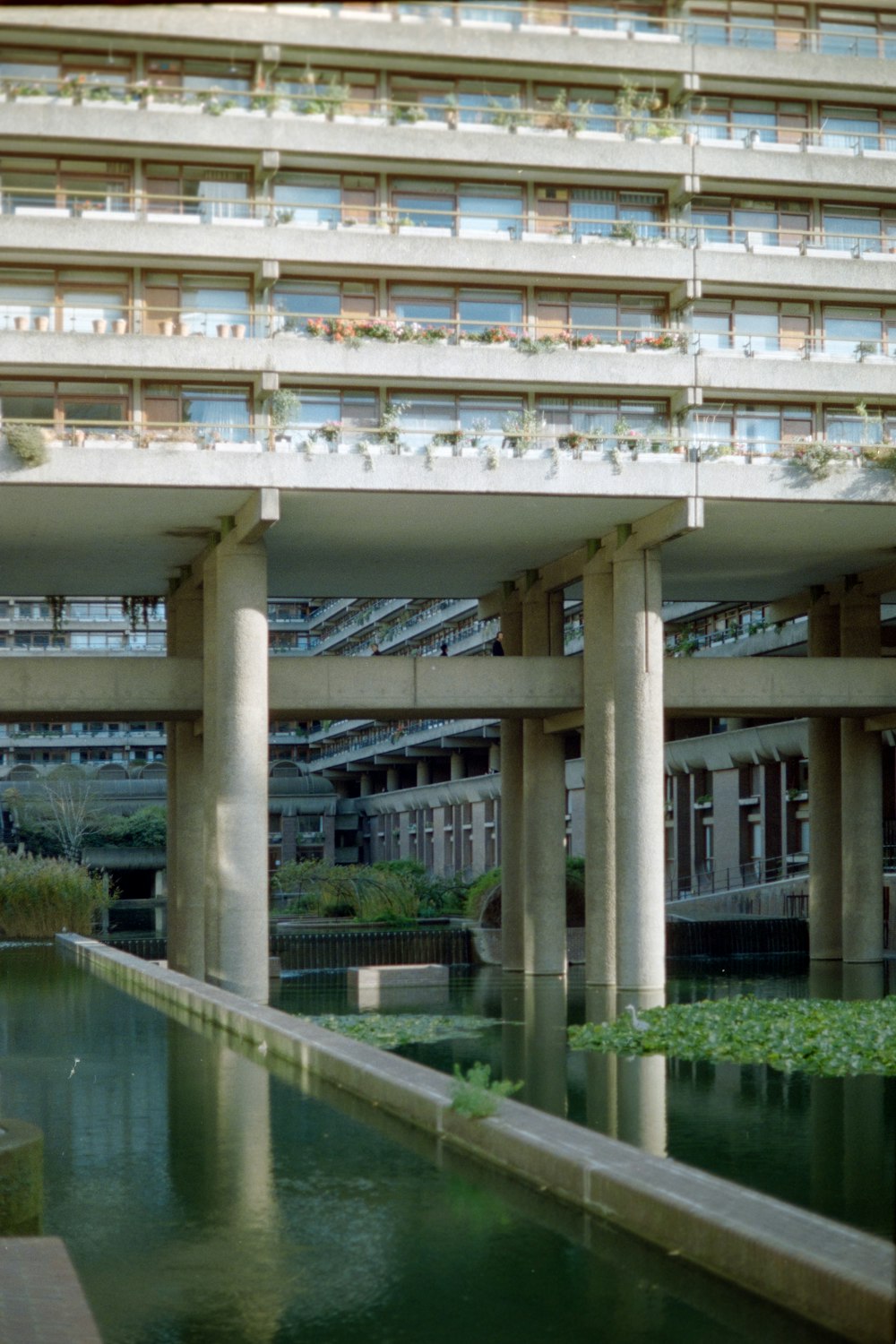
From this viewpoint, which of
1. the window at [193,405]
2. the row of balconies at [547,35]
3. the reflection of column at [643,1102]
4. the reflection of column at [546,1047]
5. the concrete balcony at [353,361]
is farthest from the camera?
the window at [193,405]

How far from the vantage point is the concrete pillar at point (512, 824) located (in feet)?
129

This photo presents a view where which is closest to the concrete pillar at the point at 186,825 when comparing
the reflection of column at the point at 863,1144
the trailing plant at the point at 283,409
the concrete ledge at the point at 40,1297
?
the trailing plant at the point at 283,409

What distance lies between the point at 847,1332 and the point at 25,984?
23.5 m

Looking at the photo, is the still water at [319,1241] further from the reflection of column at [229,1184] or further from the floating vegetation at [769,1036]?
the floating vegetation at [769,1036]

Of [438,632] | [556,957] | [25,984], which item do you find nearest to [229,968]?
[25,984]

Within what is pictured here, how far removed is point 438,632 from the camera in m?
78.2

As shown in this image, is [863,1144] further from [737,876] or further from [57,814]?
[57,814]

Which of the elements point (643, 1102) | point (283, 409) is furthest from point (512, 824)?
point (643, 1102)

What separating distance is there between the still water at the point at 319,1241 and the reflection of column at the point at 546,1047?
105 inches

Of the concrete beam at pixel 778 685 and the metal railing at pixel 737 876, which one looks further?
the metal railing at pixel 737 876

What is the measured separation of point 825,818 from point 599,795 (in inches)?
388

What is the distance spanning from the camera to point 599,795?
34594 mm

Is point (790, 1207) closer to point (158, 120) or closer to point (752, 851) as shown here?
point (158, 120)

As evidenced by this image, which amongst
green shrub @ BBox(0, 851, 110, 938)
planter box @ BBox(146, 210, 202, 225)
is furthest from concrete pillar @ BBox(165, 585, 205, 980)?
planter box @ BBox(146, 210, 202, 225)
